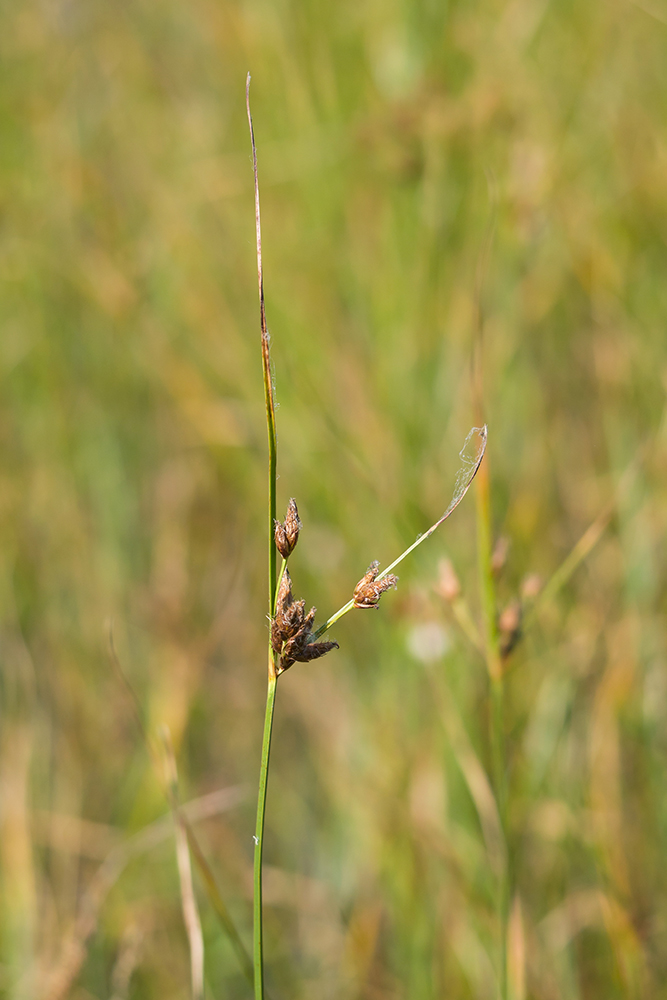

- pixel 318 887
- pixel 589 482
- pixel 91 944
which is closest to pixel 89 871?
pixel 91 944

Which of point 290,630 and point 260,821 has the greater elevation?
point 290,630

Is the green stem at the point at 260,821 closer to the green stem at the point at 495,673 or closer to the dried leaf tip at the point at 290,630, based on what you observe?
the dried leaf tip at the point at 290,630

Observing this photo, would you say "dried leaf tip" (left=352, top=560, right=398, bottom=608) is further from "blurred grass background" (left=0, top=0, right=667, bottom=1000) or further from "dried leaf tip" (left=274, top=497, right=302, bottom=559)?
"blurred grass background" (left=0, top=0, right=667, bottom=1000)

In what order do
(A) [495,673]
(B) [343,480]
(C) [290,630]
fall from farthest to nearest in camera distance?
(B) [343,480] < (A) [495,673] < (C) [290,630]

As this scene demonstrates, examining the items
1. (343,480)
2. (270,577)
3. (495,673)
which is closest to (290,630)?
(270,577)

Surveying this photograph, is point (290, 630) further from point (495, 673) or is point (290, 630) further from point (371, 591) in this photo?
point (495, 673)

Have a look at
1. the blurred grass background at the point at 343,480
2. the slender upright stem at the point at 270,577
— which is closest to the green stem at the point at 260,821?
the slender upright stem at the point at 270,577

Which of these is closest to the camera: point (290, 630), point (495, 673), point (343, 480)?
point (290, 630)
